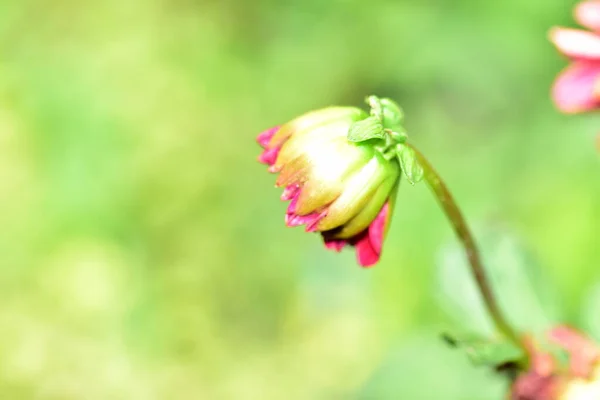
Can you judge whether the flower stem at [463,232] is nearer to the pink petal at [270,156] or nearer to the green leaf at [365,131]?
the green leaf at [365,131]

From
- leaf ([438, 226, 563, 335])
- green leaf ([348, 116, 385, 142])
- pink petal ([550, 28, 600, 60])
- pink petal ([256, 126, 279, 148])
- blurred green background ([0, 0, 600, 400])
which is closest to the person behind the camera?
green leaf ([348, 116, 385, 142])

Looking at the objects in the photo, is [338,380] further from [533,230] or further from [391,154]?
[391,154]

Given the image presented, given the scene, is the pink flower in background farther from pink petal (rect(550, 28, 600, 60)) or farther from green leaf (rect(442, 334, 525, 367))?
green leaf (rect(442, 334, 525, 367))

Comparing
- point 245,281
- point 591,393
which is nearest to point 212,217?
point 245,281

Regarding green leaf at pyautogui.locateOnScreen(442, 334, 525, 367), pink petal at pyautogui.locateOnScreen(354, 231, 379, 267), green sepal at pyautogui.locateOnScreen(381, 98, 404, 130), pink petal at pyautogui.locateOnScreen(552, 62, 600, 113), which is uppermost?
pink petal at pyautogui.locateOnScreen(552, 62, 600, 113)

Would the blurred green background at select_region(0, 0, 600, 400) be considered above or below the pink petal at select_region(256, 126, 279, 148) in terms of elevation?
above

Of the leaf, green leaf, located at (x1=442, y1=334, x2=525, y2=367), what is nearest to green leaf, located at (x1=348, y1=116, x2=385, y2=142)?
green leaf, located at (x1=442, y1=334, x2=525, y2=367)

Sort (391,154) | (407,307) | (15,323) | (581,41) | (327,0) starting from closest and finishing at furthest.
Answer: (391,154), (581,41), (407,307), (15,323), (327,0)
